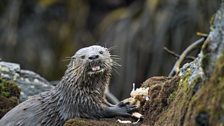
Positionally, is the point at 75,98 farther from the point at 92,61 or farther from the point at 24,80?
the point at 24,80

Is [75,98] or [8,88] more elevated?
[8,88]

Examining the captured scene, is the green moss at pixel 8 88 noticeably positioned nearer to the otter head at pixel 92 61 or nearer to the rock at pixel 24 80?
the rock at pixel 24 80

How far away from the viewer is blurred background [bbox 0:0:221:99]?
1334cm

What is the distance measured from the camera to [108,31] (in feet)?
46.2

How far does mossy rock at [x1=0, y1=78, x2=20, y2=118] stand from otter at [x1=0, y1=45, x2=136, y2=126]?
1.57 feet

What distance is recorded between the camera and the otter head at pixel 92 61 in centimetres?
593

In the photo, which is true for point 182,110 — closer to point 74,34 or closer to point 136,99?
point 136,99

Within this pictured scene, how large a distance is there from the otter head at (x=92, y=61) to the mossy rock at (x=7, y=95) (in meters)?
0.73

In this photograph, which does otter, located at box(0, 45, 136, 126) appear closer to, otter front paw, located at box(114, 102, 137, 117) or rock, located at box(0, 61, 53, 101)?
otter front paw, located at box(114, 102, 137, 117)

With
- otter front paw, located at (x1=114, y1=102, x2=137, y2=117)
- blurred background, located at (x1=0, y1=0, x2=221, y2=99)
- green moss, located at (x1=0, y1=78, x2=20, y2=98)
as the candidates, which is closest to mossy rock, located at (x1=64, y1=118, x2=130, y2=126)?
otter front paw, located at (x1=114, y1=102, x2=137, y2=117)

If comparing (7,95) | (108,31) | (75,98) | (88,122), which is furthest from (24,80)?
(108,31)

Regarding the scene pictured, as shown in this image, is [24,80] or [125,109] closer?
[125,109]

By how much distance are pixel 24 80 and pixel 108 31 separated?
6.72 metres

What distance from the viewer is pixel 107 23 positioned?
1442cm
